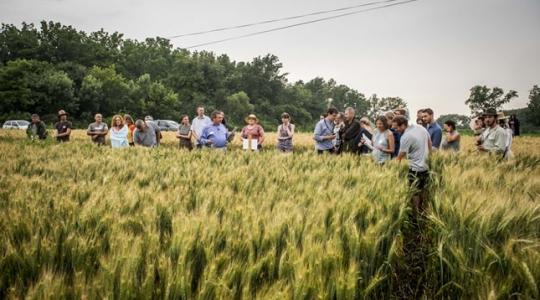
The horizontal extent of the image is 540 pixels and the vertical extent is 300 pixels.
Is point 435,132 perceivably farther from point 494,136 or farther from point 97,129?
point 97,129

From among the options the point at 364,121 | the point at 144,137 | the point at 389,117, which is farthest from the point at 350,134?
the point at 144,137

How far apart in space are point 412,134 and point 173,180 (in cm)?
376

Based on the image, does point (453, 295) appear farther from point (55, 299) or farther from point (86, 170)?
point (86, 170)

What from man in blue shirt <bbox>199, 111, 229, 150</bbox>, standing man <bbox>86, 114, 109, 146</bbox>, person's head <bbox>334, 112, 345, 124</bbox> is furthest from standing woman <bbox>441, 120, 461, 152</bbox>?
standing man <bbox>86, 114, 109, 146</bbox>

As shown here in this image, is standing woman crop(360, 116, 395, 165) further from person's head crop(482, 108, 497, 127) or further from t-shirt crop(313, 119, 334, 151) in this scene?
person's head crop(482, 108, 497, 127)

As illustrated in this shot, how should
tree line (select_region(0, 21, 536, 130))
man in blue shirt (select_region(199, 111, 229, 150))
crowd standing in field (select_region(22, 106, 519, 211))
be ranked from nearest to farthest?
crowd standing in field (select_region(22, 106, 519, 211)) → man in blue shirt (select_region(199, 111, 229, 150)) → tree line (select_region(0, 21, 536, 130))

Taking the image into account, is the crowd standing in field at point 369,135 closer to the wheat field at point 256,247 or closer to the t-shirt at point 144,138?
the t-shirt at point 144,138

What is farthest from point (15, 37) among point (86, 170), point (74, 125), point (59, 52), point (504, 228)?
point (504, 228)

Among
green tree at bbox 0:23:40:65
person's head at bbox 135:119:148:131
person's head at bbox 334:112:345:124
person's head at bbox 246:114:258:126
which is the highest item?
green tree at bbox 0:23:40:65

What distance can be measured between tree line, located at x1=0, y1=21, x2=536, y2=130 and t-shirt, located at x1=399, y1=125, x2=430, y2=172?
39175mm

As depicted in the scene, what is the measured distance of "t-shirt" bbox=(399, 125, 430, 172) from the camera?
519 cm

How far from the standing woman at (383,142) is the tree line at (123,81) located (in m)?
37.4

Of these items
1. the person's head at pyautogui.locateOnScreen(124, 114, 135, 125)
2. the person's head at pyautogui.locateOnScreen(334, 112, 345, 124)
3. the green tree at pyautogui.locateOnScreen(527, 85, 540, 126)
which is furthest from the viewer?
the green tree at pyautogui.locateOnScreen(527, 85, 540, 126)

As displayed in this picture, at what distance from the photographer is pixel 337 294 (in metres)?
1.70
